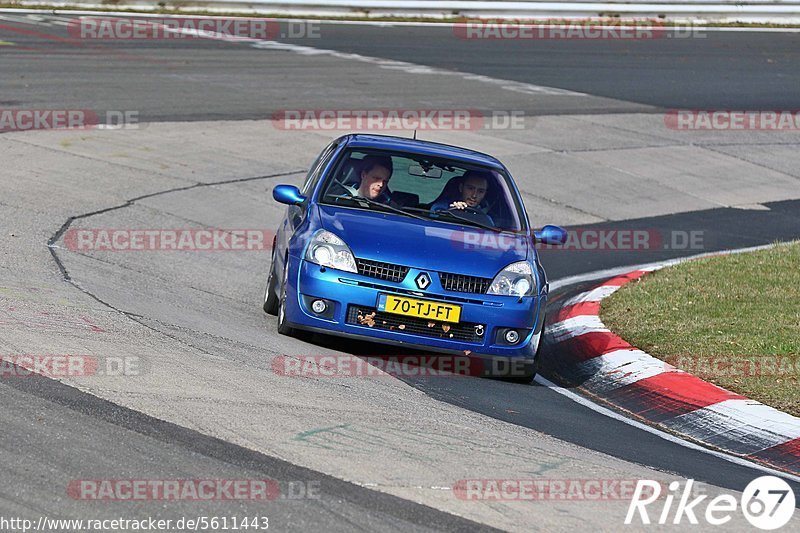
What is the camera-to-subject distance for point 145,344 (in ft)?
24.5

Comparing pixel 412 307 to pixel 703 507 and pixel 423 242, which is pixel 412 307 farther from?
pixel 703 507

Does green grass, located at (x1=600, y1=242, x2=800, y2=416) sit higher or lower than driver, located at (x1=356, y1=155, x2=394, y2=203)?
lower

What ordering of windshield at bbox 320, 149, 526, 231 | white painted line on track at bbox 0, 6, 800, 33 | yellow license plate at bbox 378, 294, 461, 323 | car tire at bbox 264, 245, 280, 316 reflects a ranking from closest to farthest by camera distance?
yellow license plate at bbox 378, 294, 461, 323 < windshield at bbox 320, 149, 526, 231 < car tire at bbox 264, 245, 280, 316 < white painted line on track at bbox 0, 6, 800, 33

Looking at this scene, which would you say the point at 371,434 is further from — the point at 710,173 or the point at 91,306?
the point at 710,173

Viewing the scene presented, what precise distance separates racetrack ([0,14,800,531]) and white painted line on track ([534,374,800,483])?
0.14 m

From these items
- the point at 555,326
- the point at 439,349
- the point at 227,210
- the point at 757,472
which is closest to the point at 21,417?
the point at 439,349

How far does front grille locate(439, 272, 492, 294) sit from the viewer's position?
827 cm

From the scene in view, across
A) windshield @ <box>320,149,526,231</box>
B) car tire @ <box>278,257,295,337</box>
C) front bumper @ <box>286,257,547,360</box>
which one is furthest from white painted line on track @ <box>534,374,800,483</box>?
car tire @ <box>278,257,295,337</box>

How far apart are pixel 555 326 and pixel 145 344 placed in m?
3.93

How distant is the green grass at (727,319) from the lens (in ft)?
28.0

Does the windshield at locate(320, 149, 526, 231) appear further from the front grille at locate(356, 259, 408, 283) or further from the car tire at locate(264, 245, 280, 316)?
the front grille at locate(356, 259, 408, 283)

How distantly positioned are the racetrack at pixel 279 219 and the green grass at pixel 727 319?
3.99 ft

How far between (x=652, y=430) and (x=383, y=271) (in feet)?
6.40

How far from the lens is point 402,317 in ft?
26.9
